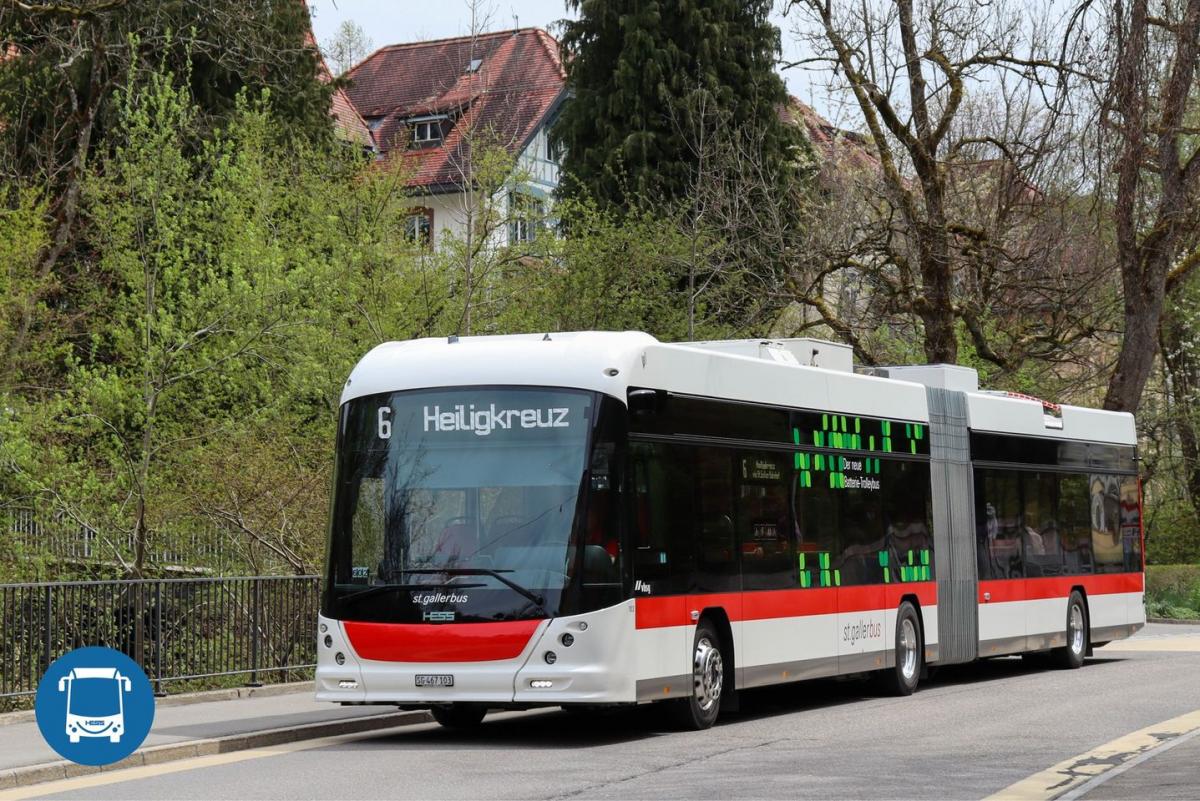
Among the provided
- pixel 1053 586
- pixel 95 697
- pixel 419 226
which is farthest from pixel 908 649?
pixel 419 226

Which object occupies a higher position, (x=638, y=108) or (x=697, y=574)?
(x=638, y=108)

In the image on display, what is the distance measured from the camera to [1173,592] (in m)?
38.5

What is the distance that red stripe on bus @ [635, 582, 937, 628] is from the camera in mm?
14547

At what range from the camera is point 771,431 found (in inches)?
666

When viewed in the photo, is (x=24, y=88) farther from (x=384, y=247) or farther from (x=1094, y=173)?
(x=1094, y=173)

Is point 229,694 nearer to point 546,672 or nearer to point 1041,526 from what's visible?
point 546,672

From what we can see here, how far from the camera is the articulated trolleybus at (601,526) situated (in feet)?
45.9

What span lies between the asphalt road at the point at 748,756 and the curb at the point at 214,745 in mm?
261

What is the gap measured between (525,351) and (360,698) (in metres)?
2.98

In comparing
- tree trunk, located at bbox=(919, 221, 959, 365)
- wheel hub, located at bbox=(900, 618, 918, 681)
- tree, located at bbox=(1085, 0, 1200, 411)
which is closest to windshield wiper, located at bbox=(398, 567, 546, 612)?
tree, located at bbox=(1085, 0, 1200, 411)

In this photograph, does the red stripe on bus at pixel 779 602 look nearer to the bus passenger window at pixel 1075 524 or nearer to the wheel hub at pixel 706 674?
the wheel hub at pixel 706 674

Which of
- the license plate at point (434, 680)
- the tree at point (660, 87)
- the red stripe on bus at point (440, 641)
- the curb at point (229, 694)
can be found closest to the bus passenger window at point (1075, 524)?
the curb at point (229, 694)

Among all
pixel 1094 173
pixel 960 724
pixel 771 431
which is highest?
pixel 1094 173

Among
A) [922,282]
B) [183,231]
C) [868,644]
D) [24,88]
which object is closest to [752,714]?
[868,644]
